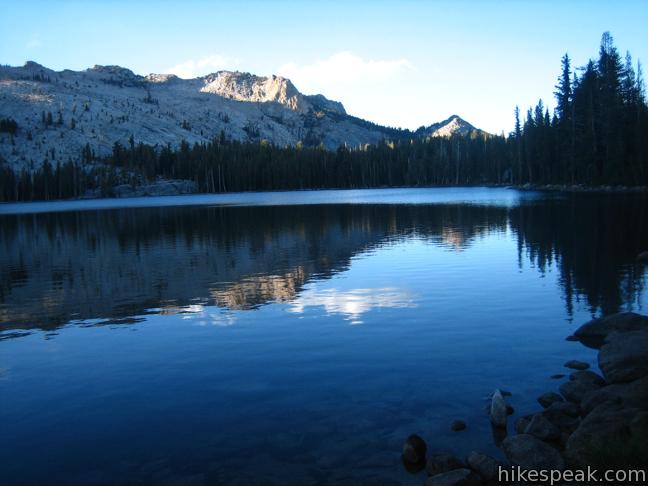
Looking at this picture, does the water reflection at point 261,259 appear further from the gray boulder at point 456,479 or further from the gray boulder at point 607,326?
the gray boulder at point 456,479

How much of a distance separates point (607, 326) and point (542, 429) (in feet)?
30.6

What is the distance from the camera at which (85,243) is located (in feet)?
185

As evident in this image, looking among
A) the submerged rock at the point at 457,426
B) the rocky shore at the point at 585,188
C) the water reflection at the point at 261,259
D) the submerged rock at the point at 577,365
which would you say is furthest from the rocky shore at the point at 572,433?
the rocky shore at the point at 585,188

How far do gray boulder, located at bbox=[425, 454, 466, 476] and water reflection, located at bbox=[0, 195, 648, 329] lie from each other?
1241 cm

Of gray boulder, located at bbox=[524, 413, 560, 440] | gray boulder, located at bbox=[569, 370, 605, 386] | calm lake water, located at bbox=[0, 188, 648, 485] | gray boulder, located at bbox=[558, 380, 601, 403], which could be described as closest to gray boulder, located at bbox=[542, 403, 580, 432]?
gray boulder, located at bbox=[524, 413, 560, 440]

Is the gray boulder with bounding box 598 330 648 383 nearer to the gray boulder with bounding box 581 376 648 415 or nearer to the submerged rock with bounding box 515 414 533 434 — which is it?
the gray boulder with bounding box 581 376 648 415

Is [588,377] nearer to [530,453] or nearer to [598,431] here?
[598,431]

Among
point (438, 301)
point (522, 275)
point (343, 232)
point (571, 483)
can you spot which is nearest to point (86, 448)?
point (571, 483)

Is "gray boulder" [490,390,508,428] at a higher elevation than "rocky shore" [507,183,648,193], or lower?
lower

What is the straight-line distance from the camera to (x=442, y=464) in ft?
34.1

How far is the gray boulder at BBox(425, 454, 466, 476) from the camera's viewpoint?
10336 millimetres

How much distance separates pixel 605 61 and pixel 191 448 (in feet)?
393

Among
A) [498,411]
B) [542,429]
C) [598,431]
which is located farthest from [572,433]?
[498,411]

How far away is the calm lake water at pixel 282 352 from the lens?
461 inches
